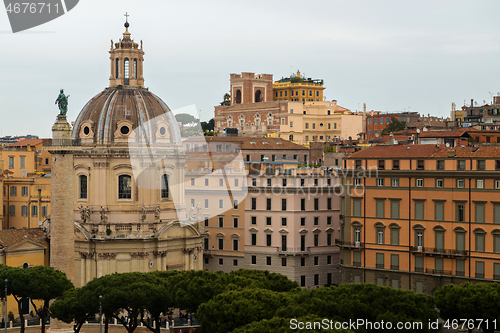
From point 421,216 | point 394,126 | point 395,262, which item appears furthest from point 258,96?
point 421,216

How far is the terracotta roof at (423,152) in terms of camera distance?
7144cm

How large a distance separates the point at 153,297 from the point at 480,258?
26965 millimetres

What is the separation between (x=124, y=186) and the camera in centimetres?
7706

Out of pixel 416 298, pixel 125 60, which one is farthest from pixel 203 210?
pixel 416 298

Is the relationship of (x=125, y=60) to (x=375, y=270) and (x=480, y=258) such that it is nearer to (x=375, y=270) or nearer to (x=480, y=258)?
(x=375, y=270)

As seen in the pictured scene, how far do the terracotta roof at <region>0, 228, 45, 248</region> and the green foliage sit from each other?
1381 inches

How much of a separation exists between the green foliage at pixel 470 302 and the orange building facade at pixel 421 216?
56.5 ft

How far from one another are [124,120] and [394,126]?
5973cm

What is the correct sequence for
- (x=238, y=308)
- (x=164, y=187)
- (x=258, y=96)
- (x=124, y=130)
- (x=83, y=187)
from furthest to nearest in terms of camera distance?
(x=258, y=96) → (x=164, y=187) → (x=83, y=187) → (x=124, y=130) → (x=238, y=308)

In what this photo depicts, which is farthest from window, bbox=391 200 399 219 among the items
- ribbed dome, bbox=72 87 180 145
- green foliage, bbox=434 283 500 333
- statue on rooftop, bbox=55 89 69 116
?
statue on rooftop, bbox=55 89 69 116

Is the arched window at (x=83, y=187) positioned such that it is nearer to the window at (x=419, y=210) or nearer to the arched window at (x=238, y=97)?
the window at (x=419, y=210)

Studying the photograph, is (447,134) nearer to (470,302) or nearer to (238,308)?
(470,302)

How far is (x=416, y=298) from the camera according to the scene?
49500 millimetres

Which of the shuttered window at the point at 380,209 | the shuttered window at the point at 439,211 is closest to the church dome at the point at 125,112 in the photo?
the shuttered window at the point at 380,209
